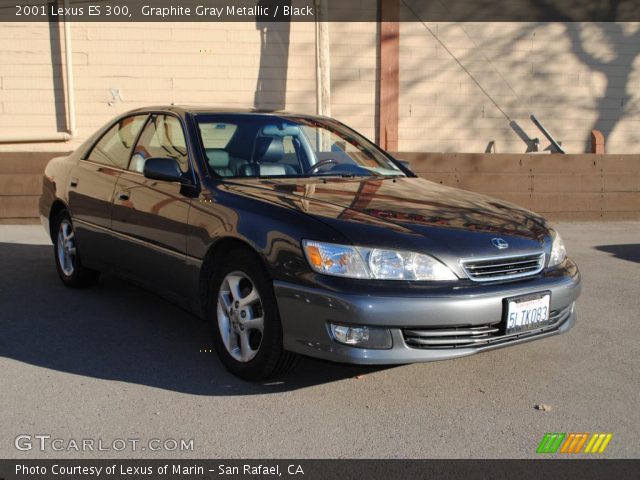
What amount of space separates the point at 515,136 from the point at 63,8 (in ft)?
24.3

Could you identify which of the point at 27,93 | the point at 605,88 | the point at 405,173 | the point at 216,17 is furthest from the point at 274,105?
the point at 405,173

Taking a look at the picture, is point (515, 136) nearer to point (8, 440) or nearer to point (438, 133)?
point (438, 133)

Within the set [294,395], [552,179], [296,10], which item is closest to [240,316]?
[294,395]

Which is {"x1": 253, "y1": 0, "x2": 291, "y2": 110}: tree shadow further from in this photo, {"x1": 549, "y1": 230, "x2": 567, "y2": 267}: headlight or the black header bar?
{"x1": 549, "y1": 230, "x2": 567, "y2": 267}: headlight

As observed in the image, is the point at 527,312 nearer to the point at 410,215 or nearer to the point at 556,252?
the point at 556,252

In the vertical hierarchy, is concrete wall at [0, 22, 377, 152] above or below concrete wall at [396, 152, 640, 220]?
above

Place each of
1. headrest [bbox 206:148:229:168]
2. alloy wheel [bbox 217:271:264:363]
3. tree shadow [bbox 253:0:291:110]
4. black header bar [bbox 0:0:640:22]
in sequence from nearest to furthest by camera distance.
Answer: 1. alloy wheel [bbox 217:271:264:363]
2. headrest [bbox 206:148:229:168]
3. black header bar [bbox 0:0:640:22]
4. tree shadow [bbox 253:0:291:110]

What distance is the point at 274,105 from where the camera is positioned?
11.7 m

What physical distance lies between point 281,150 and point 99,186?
57.5 inches

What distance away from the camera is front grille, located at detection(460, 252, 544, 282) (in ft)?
12.1

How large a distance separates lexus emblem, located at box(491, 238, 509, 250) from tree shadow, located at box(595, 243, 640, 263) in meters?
4.66

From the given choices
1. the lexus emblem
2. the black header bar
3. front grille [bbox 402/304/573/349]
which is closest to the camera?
front grille [bbox 402/304/573/349]

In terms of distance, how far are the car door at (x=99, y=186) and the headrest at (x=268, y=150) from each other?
1.02 m

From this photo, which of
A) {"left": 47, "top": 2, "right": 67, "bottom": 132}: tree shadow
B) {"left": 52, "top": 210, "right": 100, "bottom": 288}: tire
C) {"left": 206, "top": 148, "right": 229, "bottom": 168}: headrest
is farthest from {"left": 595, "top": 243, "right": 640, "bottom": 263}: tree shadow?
{"left": 47, "top": 2, "right": 67, "bottom": 132}: tree shadow
